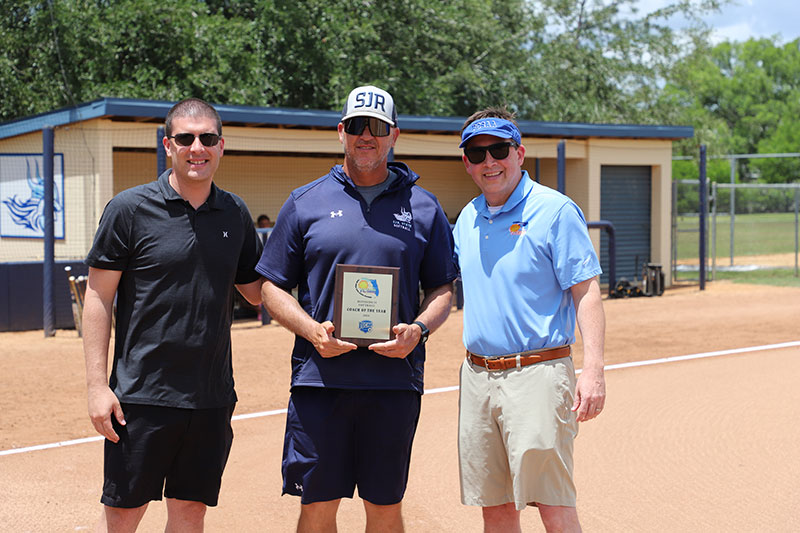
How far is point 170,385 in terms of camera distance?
3.63 meters

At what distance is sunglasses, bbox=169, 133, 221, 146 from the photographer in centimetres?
371

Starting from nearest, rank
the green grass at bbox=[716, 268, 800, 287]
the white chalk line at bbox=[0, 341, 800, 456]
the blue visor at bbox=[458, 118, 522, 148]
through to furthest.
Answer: the blue visor at bbox=[458, 118, 522, 148], the white chalk line at bbox=[0, 341, 800, 456], the green grass at bbox=[716, 268, 800, 287]

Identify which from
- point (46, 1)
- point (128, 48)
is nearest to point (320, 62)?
point (128, 48)

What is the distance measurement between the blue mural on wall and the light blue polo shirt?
12.7 meters

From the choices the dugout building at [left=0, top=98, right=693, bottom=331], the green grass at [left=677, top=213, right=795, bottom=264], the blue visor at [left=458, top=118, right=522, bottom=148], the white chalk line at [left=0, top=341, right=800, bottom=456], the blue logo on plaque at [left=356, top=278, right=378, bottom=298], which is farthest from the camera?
the green grass at [left=677, top=213, right=795, bottom=264]

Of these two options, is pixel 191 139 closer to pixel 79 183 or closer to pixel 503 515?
pixel 503 515

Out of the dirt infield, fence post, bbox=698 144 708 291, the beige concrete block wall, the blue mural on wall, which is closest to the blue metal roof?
the beige concrete block wall

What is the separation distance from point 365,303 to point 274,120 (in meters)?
12.4

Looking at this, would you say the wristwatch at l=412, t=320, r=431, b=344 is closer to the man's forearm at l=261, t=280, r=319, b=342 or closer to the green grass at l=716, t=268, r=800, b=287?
the man's forearm at l=261, t=280, r=319, b=342

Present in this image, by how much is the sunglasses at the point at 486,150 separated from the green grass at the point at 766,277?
57.9 feet

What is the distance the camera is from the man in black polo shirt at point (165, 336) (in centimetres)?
361

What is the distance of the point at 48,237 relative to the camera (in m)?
12.6

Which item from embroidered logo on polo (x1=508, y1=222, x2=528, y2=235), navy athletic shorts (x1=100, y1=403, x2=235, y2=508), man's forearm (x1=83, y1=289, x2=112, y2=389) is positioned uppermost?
embroidered logo on polo (x1=508, y1=222, x2=528, y2=235)

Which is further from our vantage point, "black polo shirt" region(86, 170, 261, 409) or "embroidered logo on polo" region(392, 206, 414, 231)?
"embroidered logo on polo" region(392, 206, 414, 231)
